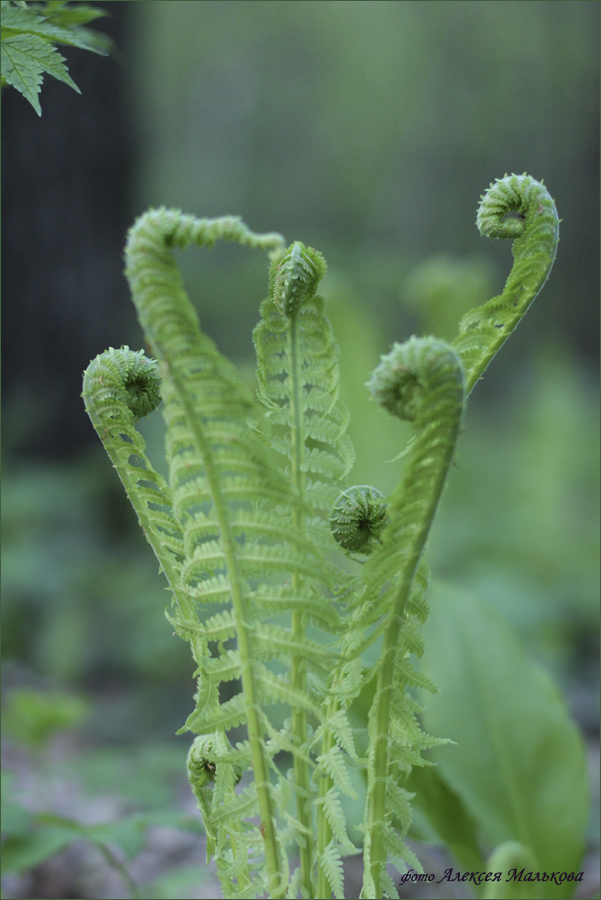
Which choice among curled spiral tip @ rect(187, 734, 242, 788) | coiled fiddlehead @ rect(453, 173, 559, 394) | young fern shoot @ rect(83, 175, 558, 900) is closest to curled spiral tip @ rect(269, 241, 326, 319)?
young fern shoot @ rect(83, 175, 558, 900)

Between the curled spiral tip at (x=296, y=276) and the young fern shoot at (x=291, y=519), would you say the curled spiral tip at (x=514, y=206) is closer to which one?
the young fern shoot at (x=291, y=519)

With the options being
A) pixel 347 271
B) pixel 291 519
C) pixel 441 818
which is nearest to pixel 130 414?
pixel 291 519

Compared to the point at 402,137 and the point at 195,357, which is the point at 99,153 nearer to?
the point at 402,137

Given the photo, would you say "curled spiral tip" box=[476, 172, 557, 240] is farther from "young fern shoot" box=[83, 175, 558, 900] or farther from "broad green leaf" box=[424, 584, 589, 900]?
"broad green leaf" box=[424, 584, 589, 900]

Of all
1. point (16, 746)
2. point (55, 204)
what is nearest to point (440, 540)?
point (16, 746)

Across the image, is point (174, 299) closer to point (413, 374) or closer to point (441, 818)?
point (413, 374)

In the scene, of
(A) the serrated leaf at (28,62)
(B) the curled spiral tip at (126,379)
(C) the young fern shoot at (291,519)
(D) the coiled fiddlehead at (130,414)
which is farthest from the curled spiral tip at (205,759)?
(A) the serrated leaf at (28,62)
